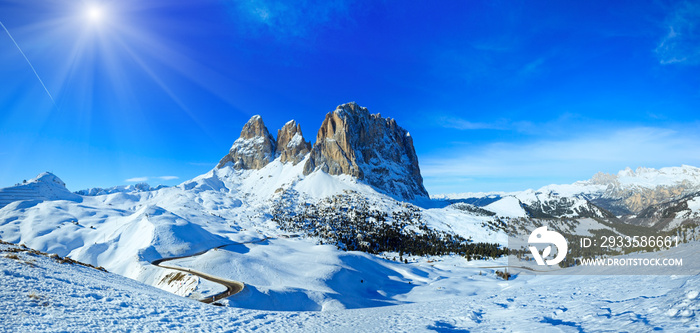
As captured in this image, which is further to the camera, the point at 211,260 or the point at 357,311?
the point at 211,260

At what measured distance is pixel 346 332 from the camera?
15.6 meters

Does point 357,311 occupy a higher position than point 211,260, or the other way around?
point 357,311

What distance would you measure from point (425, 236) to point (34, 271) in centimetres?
19558

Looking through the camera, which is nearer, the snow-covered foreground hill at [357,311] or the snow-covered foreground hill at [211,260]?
the snow-covered foreground hill at [357,311]

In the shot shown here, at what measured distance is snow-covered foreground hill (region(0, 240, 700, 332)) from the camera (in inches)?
474

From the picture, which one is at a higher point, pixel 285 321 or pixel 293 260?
pixel 285 321

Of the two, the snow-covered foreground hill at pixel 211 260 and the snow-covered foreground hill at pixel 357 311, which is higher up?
the snow-covered foreground hill at pixel 357 311

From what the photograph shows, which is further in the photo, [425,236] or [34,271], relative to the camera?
[425,236]

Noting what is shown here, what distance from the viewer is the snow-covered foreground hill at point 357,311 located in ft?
39.5

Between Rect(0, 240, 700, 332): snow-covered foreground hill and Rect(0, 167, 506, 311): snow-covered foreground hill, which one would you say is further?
Rect(0, 167, 506, 311): snow-covered foreground hill

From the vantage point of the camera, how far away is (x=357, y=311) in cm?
2111

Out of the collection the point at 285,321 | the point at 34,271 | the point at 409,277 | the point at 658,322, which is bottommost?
the point at 409,277

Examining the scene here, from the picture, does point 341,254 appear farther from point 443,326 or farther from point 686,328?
point 686,328

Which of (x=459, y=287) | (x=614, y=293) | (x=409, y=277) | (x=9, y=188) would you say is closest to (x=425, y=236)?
(x=409, y=277)
